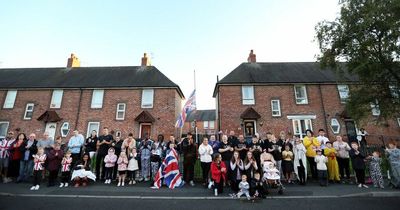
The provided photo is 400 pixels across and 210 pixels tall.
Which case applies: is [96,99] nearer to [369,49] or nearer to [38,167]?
[38,167]

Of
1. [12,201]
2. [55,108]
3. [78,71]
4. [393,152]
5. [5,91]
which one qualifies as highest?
[78,71]

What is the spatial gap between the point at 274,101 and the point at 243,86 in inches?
127

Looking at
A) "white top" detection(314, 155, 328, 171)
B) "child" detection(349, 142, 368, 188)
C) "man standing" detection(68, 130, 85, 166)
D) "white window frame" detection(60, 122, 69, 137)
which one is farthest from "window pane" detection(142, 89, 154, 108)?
"child" detection(349, 142, 368, 188)

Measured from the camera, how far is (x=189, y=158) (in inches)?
331

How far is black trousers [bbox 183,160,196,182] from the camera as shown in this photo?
27.9ft

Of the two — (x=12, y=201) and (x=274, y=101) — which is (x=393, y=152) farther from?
(x=12, y=201)

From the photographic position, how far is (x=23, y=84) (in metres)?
21.5

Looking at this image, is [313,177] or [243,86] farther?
[243,86]

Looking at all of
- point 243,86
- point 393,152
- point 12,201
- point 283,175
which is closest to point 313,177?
point 283,175

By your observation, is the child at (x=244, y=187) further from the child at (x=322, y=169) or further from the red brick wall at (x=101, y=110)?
the red brick wall at (x=101, y=110)

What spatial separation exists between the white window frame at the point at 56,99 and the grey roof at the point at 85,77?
619mm

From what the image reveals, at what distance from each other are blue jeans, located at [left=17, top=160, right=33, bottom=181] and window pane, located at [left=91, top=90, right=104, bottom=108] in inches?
467

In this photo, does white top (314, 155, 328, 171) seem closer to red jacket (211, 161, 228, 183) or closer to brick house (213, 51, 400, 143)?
red jacket (211, 161, 228, 183)

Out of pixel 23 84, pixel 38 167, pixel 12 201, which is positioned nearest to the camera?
pixel 12 201
